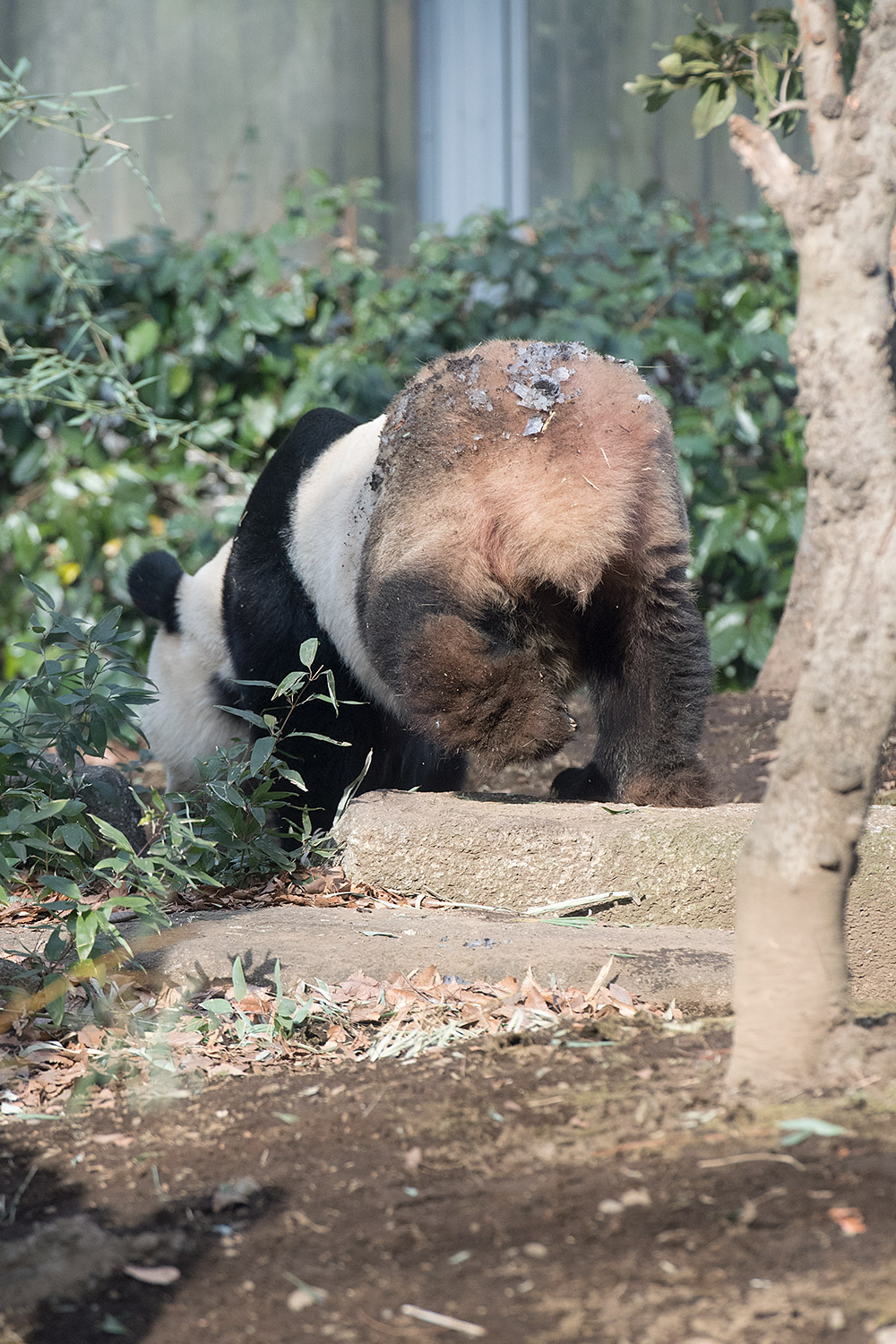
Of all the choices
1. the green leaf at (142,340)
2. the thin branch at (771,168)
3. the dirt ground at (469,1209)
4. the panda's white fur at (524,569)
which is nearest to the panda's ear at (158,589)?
the panda's white fur at (524,569)

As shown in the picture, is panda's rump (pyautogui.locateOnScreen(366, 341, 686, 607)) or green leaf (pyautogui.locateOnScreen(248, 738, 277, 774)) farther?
green leaf (pyautogui.locateOnScreen(248, 738, 277, 774))

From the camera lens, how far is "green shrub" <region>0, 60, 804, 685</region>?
19.2 feet

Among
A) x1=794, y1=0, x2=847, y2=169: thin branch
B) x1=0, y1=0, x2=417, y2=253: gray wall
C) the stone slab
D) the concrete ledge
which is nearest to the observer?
x1=794, y1=0, x2=847, y2=169: thin branch

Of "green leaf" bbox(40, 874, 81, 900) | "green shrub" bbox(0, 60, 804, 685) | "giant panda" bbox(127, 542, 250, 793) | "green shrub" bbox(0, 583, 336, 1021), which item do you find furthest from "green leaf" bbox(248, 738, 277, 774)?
"green shrub" bbox(0, 60, 804, 685)

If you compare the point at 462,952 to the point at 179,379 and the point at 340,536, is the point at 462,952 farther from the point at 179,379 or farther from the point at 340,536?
the point at 179,379

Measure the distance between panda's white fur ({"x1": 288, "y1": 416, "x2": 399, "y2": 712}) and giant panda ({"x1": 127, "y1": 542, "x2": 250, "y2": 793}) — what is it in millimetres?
563

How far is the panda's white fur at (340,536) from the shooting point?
3090mm

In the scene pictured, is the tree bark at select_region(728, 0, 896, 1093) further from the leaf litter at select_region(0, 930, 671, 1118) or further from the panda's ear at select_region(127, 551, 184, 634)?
the panda's ear at select_region(127, 551, 184, 634)

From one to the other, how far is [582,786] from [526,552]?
89 centimetres

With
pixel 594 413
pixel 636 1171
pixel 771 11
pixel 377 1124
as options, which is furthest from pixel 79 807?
pixel 771 11

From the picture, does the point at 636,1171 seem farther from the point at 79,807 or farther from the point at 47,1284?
the point at 79,807

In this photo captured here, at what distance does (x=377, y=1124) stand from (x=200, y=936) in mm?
873

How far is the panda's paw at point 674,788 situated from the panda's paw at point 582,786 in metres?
0.14

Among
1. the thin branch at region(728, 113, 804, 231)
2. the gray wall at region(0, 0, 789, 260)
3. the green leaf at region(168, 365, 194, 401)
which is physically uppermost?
the gray wall at region(0, 0, 789, 260)
